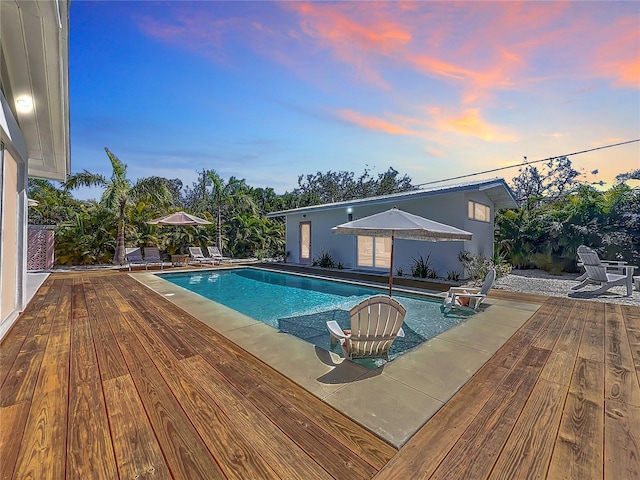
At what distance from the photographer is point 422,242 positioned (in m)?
11.0

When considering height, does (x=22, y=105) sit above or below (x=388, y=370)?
above

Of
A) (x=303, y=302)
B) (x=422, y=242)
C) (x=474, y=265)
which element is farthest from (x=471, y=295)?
(x=422, y=242)

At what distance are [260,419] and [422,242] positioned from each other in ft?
32.3

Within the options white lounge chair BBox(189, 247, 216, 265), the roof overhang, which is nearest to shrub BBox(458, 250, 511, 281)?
the roof overhang

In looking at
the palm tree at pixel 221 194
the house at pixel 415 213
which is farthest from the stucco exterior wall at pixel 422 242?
the palm tree at pixel 221 194

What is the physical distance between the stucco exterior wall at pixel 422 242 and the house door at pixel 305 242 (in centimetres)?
40

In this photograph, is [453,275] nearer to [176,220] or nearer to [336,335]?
[336,335]

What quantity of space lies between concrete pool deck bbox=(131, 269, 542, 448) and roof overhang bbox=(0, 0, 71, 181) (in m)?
4.41

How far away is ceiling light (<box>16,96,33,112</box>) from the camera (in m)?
4.93

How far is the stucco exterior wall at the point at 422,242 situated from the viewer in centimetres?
1031

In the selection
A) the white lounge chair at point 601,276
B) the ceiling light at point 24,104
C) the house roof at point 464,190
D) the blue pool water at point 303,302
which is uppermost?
A: the ceiling light at point 24,104

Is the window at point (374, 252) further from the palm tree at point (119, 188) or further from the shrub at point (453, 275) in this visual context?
the palm tree at point (119, 188)

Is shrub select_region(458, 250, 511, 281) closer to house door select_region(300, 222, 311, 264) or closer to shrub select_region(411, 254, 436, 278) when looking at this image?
shrub select_region(411, 254, 436, 278)

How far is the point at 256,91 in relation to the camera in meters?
11.4
